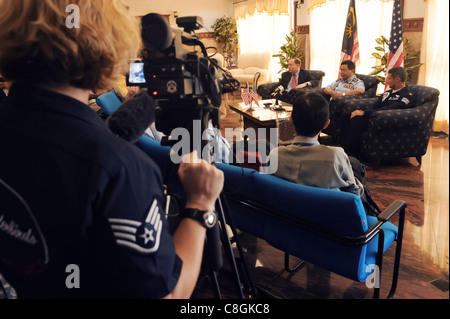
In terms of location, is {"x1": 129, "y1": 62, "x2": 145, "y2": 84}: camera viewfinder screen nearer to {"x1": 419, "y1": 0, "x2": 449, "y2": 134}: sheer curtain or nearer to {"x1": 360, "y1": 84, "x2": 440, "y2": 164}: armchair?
{"x1": 360, "y1": 84, "x2": 440, "y2": 164}: armchair

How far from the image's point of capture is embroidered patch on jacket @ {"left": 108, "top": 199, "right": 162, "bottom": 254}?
52 centimetres

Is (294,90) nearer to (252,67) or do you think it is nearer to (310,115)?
(310,115)

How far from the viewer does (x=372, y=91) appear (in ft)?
15.3

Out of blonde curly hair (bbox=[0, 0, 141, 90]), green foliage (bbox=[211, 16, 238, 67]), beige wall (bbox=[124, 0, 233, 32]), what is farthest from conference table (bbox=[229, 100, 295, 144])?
beige wall (bbox=[124, 0, 233, 32])

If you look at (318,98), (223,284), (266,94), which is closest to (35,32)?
(318,98)

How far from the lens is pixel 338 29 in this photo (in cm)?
625

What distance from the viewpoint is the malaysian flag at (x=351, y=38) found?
539 centimetres

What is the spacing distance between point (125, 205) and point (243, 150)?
1.57 m

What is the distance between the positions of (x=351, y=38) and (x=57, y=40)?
5821 mm

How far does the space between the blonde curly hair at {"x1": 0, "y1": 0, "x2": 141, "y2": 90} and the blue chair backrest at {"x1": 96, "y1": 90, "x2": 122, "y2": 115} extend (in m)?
2.65

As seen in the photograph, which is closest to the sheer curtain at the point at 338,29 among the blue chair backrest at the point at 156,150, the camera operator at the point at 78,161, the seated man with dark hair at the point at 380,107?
the seated man with dark hair at the point at 380,107

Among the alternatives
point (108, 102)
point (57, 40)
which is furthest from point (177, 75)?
point (108, 102)

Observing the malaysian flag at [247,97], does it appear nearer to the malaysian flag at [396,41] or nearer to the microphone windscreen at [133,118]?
the malaysian flag at [396,41]

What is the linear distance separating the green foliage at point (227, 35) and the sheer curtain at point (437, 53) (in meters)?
6.49
